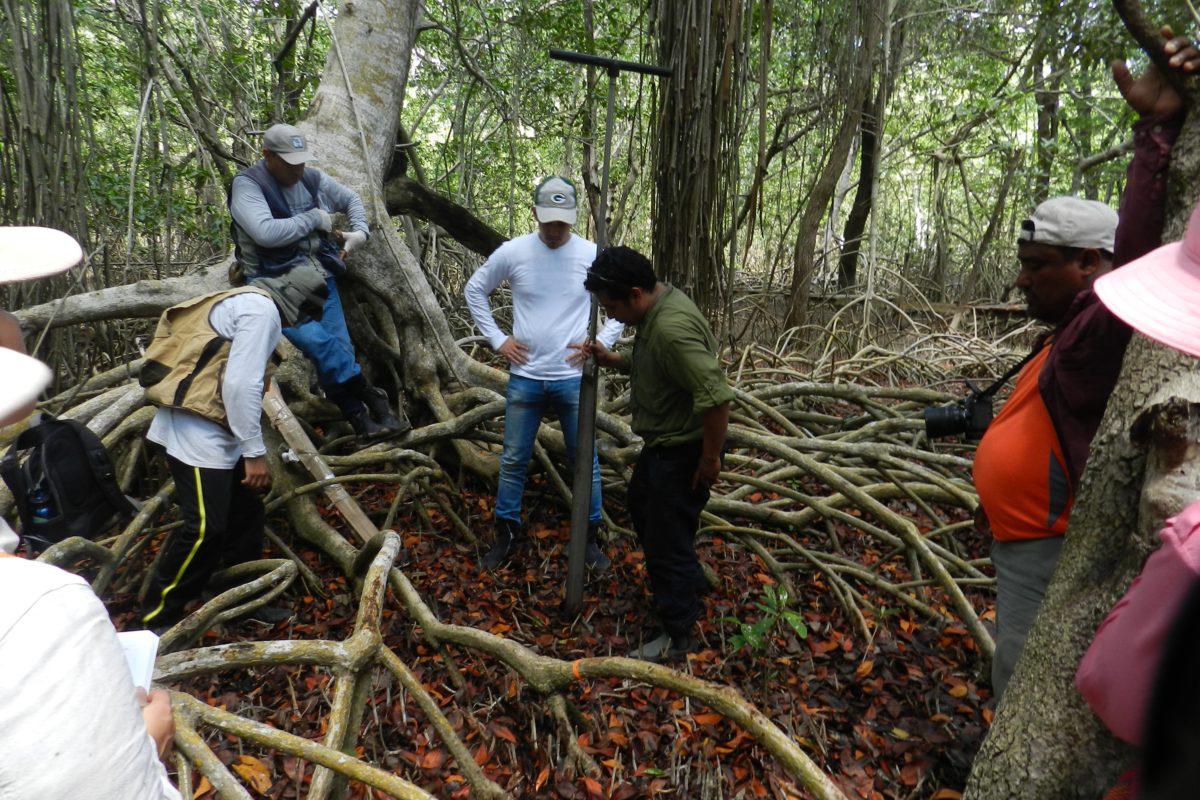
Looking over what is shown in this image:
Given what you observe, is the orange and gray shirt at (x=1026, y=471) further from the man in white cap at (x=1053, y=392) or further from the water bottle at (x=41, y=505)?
the water bottle at (x=41, y=505)

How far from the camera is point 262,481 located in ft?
8.38

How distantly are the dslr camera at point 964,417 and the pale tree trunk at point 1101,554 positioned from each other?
3.05 ft

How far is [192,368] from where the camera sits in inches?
95.1

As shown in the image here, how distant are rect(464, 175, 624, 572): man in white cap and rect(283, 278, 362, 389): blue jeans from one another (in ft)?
2.46

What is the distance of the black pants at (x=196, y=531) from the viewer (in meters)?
2.53

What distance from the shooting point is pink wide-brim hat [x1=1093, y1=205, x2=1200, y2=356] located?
82cm

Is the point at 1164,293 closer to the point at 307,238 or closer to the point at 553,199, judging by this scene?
the point at 553,199

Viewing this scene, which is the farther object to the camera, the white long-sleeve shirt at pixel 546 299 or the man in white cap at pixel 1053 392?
the white long-sleeve shirt at pixel 546 299

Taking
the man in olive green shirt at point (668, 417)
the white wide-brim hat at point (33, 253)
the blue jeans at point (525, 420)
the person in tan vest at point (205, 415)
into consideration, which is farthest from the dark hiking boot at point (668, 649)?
the white wide-brim hat at point (33, 253)

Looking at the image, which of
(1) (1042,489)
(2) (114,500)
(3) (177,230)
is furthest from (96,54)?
(1) (1042,489)

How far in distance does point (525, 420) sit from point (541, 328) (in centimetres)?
43

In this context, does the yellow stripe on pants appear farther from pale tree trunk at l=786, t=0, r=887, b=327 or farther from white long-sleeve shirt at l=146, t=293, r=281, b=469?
pale tree trunk at l=786, t=0, r=887, b=327

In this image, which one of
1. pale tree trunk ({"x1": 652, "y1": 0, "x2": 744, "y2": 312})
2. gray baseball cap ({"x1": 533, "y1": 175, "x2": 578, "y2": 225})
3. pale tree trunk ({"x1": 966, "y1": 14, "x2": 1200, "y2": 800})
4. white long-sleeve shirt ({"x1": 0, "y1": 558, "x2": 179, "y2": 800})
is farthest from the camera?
gray baseball cap ({"x1": 533, "y1": 175, "x2": 578, "y2": 225})

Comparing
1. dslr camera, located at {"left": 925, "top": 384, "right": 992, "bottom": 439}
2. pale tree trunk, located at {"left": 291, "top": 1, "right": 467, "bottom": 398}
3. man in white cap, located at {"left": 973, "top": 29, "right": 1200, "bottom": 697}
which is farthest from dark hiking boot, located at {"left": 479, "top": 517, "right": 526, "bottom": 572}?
man in white cap, located at {"left": 973, "top": 29, "right": 1200, "bottom": 697}
